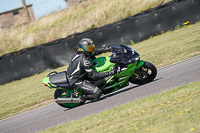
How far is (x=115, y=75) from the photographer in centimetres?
724

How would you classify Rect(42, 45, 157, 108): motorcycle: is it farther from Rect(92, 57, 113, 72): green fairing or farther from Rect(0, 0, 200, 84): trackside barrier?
Rect(0, 0, 200, 84): trackside barrier

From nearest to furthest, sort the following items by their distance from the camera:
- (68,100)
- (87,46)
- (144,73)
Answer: (87,46) → (68,100) → (144,73)

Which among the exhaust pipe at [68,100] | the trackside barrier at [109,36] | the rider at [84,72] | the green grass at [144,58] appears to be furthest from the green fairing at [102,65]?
the trackside barrier at [109,36]

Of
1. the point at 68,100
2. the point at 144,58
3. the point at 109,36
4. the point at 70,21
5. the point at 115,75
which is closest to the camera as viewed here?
the point at 115,75

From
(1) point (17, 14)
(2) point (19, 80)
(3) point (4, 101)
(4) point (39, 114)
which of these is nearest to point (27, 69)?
(2) point (19, 80)

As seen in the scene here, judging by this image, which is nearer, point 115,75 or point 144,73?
point 115,75

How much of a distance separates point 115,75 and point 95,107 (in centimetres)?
101

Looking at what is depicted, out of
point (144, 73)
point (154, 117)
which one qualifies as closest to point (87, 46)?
point (144, 73)

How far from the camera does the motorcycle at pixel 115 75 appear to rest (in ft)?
23.7

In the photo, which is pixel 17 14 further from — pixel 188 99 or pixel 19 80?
pixel 188 99

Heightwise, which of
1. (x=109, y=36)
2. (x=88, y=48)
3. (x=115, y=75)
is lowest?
(x=109, y=36)

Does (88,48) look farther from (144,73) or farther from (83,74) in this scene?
(144,73)

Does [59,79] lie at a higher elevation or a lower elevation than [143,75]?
higher

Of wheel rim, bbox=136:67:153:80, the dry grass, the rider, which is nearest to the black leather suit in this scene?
the rider
